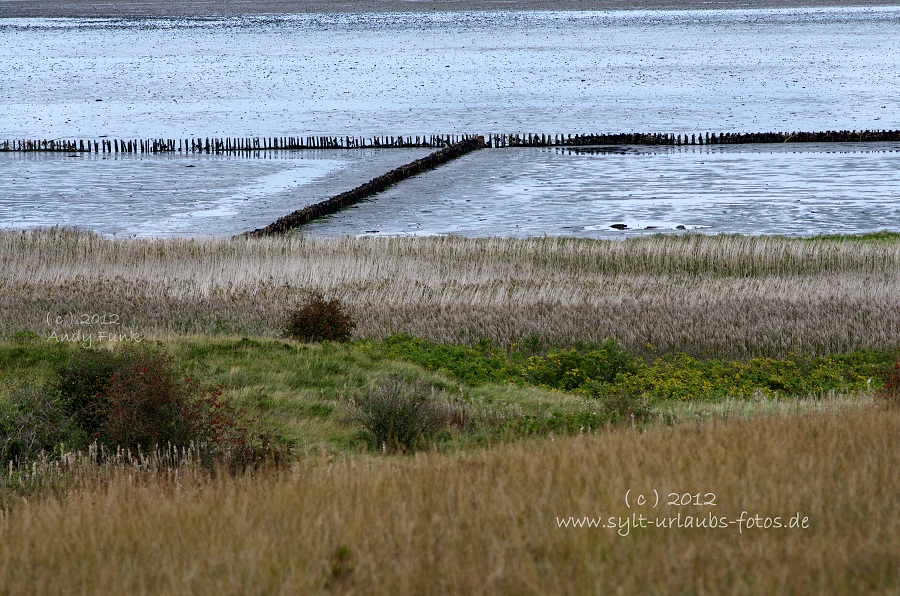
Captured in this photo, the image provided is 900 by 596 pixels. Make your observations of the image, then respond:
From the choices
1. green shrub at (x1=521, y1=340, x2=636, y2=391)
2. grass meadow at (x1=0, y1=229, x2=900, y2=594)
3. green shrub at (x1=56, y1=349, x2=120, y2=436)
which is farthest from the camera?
green shrub at (x1=521, y1=340, x2=636, y2=391)

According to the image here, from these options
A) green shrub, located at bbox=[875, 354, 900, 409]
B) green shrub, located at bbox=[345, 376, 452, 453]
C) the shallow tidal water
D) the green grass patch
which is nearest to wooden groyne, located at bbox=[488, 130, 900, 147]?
the shallow tidal water

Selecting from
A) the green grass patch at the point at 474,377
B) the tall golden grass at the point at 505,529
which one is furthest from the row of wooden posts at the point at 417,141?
the tall golden grass at the point at 505,529

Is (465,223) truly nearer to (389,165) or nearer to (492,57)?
(389,165)

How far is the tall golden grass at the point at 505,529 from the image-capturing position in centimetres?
493

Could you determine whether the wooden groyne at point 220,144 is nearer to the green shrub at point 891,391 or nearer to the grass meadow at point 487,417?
the grass meadow at point 487,417

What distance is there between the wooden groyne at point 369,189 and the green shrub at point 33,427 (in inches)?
670

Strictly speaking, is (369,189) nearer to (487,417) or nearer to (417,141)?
(417,141)

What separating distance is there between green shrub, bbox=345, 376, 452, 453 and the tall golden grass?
313cm

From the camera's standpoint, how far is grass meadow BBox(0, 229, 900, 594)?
5242mm

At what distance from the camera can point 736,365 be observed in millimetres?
14922

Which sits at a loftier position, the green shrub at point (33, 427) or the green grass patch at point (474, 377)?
the green shrub at point (33, 427)

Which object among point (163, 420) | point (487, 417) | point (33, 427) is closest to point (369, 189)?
point (487, 417)

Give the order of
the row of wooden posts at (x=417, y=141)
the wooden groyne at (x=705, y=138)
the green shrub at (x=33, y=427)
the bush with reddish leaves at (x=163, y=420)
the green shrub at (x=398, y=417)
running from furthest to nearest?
the row of wooden posts at (x=417, y=141), the wooden groyne at (x=705, y=138), the green shrub at (x=398, y=417), the green shrub at (x=33, y=427), the bush with reddish leaves at (x=163, y=420)

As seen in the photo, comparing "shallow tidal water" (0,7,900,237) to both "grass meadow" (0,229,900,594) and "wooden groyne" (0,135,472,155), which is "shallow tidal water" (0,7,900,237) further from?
"grass meadow" (0,229,900,594)
